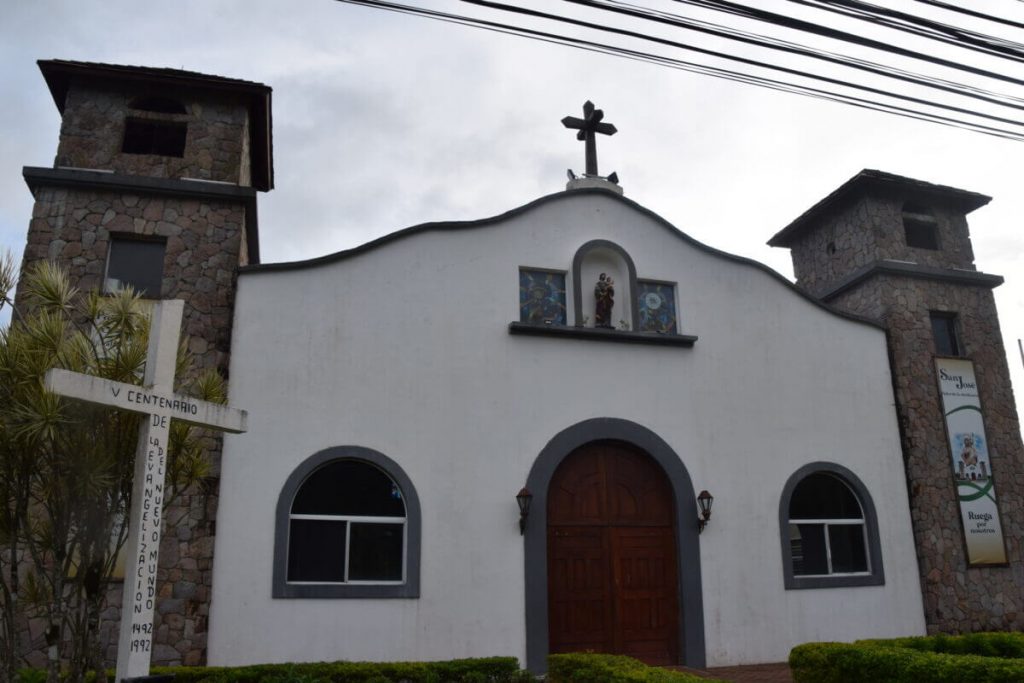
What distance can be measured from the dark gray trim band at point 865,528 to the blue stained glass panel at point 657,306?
10.3 feet

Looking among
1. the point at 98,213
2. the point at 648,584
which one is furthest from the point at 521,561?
the point at 98,213

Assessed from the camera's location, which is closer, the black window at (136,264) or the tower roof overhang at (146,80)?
the black window at (136,264)

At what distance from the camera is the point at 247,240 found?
13586 millimetres

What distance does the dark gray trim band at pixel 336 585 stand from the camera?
431 inches

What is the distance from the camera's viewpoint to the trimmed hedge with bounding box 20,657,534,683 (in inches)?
369

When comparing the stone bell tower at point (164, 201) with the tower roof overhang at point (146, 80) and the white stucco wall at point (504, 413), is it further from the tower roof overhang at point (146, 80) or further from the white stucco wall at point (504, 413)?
the white stucco wall at point (504, 413)

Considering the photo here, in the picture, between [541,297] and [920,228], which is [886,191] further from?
[541,297]

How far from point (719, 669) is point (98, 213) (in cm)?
1093

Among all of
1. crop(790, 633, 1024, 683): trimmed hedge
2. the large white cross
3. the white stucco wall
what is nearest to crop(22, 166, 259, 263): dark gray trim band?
the white stucco wall

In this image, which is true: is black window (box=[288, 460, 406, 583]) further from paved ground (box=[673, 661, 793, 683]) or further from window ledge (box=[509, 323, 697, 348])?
paved ground (box=[673, 661, 793, 683])

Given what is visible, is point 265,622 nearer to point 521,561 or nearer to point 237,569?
point 237,569

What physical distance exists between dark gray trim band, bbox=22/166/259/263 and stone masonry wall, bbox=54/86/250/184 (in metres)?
0.26

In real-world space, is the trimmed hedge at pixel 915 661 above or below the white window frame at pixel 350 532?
below

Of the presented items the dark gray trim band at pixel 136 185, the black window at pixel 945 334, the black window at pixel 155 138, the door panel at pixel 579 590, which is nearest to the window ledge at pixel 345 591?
the door panel at pixel 579 590
